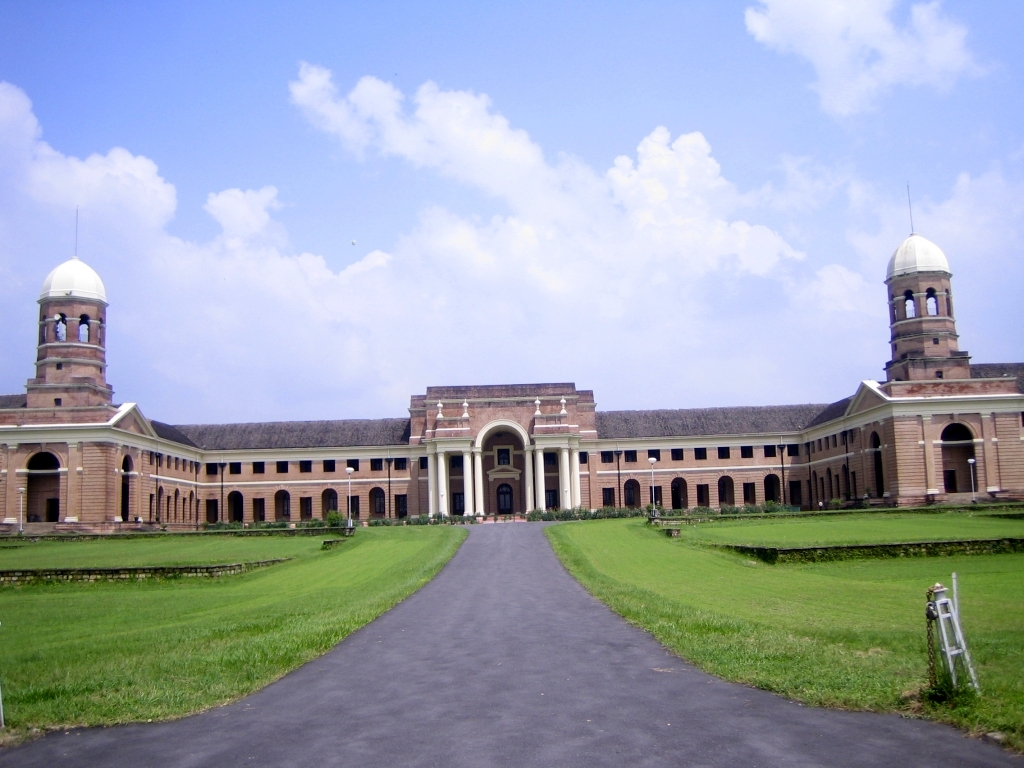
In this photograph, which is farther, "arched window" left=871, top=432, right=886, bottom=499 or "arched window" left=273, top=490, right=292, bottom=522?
"arched window" left=273, top=490, right=292, bottom=522

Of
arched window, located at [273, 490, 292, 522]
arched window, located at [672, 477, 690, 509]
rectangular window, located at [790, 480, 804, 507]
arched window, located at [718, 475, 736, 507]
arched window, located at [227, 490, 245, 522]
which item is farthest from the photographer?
arched window, located at [227, 490, 245, 522]

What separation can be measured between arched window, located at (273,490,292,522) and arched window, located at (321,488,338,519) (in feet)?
8.61

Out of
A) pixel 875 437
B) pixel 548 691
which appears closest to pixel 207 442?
pixel 875 437

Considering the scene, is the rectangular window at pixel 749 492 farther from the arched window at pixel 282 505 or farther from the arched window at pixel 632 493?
the arched window at pixel 282 505

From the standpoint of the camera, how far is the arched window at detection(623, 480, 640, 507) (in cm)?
7206

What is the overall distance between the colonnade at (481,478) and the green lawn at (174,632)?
109 feet

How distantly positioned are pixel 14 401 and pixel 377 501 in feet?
84.5

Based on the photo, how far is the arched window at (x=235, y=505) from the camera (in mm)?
72500

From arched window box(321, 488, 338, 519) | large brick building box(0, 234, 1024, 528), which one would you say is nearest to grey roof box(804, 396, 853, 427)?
large brick building box(0, 234, 1024, 528)

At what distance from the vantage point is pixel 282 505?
72812 millimetres

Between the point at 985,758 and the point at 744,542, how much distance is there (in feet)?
78.9

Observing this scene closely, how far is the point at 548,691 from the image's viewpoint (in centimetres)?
1038

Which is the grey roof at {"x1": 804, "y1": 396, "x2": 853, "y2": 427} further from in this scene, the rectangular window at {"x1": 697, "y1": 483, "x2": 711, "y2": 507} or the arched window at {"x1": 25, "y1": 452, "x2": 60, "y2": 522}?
the arched window at {"x1": 25, "y1": 452, "x2": 60, "y2": 522}

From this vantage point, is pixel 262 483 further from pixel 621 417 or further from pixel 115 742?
pixel 115 742
